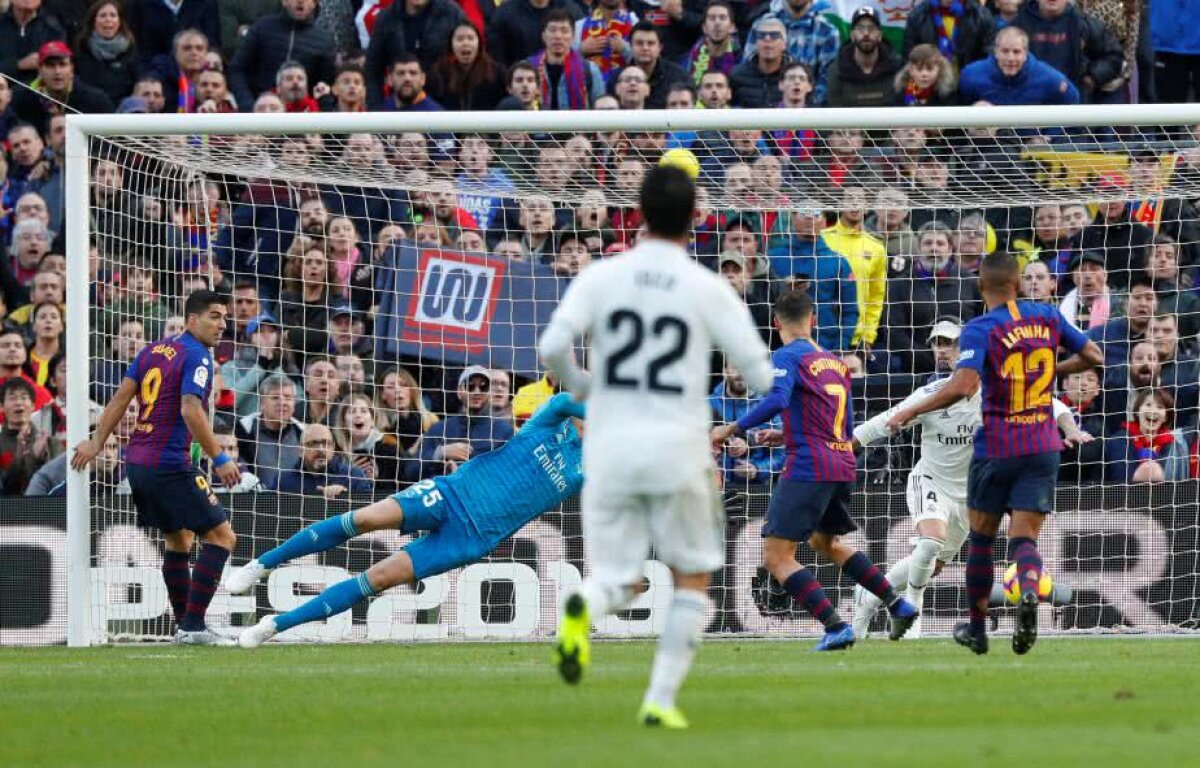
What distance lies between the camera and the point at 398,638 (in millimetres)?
14578

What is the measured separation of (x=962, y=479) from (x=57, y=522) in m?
6.75

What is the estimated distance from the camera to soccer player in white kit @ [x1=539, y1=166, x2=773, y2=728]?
22.4 feet

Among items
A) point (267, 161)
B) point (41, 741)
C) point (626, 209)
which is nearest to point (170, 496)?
point (267, 161)

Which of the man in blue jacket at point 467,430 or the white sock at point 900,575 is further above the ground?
the man in blue jacket at point 467,430

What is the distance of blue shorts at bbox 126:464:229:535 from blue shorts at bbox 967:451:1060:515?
5189 millimetres

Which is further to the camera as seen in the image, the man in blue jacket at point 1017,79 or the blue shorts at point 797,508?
the man in blue jacket at point 1017,79

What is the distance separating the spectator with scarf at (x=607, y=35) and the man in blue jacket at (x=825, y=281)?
10.6ft

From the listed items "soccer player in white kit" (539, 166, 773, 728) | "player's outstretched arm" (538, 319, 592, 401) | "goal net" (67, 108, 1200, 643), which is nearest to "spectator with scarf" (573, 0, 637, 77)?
"goal net" (67, 108, 1200, 643)

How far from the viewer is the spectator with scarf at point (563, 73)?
17.6 metres

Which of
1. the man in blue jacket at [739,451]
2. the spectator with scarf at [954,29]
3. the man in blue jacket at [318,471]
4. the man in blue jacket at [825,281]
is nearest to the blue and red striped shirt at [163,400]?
the man in blue jacket at [318,471]

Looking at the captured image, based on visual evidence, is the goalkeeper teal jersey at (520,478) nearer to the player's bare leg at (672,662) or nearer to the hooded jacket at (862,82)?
the player's bare leg at (672,662)

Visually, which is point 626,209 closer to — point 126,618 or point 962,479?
point 962,479

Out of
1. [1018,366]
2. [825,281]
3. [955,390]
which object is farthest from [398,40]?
[1018,366]

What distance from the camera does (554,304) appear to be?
15.6 m
